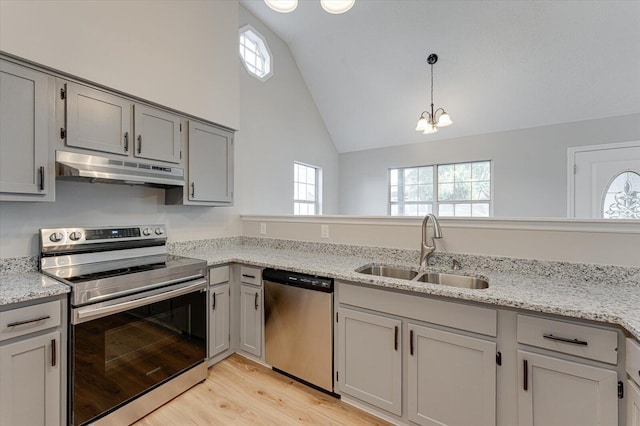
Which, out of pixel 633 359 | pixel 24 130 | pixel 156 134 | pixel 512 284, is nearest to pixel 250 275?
pixel 156 134

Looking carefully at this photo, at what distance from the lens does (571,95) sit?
3.74 m

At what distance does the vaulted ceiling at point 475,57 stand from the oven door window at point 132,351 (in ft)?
12.2

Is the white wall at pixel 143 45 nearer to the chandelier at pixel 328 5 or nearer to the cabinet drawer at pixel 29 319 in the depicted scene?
the chandelier at pixel 328 5

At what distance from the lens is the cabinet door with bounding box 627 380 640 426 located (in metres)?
1.04

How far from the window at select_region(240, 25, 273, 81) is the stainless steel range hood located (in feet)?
6.94

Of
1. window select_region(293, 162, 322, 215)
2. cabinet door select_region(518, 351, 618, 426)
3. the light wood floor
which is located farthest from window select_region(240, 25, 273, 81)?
cabinet door select_region(518, 351, 618, 426)

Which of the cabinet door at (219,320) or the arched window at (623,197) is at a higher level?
the arched window at (623,197)

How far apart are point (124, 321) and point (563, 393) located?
2.27m

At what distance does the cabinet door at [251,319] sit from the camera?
229 cm

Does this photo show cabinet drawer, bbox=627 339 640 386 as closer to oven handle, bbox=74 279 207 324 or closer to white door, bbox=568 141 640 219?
oven handle, bbox=74 279 207 324

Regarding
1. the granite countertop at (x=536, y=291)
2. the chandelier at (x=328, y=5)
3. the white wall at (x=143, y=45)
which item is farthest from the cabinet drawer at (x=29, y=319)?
the chandelier at (x=328, y=5)

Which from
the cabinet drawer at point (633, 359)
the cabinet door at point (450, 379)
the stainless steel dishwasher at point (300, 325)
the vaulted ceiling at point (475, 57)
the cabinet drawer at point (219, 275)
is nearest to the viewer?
the cabinet drawer at point (633, 359)

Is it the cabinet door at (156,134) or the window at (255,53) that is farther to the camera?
→ the window at (255,53)

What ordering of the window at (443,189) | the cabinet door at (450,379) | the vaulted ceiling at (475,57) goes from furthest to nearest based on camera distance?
the window at (443,189)
the vaulted ceiling at (475,57)
the cabinet door at (450,379)
